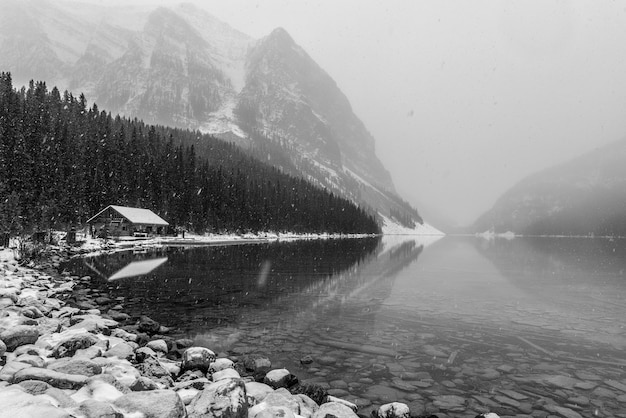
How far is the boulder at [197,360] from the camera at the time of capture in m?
10.4

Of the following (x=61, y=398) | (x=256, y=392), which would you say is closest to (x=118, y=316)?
(x=256, y=392)

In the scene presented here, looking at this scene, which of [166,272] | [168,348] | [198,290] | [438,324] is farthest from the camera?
[166,272]

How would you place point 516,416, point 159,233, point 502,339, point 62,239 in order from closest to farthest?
point 516,416
point 502,339
point 62,239
point 159,233

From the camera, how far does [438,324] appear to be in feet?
56.0

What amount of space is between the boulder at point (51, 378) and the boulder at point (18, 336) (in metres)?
3.38

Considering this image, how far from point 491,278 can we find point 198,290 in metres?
26.7

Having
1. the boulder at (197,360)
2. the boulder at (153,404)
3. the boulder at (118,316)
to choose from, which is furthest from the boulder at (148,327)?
the boulder at (153,404)

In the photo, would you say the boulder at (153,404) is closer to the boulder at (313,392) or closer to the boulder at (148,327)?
the boulder at (313,392)

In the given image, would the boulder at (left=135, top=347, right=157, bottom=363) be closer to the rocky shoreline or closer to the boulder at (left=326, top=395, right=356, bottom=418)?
the rocky shoreline

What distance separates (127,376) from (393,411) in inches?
236

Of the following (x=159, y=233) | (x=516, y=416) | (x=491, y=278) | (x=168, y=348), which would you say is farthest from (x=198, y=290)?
(x=159, y=233)

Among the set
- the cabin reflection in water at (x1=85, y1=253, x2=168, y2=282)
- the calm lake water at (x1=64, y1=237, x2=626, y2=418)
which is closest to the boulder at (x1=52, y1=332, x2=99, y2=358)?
the calm lake water at (x1=64, y1=237, x2=626, y2=418)

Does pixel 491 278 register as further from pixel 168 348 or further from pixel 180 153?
pixel 180 153

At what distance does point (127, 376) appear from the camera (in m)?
8.44
